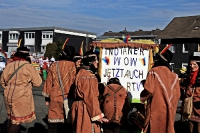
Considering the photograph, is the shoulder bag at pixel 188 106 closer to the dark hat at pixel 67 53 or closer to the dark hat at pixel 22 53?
the dark hat at pixel 67 53

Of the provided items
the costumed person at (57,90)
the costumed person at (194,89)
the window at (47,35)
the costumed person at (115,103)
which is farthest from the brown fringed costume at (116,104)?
the window at (47,35)

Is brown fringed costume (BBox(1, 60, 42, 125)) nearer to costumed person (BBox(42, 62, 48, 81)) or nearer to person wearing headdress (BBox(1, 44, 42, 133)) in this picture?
person wearing headdress (BBox(1, 44, 42, 133))

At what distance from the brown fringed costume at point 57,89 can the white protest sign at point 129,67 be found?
0.85 meters

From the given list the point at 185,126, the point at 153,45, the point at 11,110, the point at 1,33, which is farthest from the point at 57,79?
the point at 1,33

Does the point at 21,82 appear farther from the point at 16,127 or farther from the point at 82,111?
the point at 82,111

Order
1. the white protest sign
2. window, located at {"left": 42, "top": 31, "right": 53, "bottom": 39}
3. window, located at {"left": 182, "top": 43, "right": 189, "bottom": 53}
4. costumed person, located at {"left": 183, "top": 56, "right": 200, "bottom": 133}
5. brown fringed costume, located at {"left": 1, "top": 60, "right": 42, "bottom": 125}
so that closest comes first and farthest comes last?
brown fringed costume, located at {"left": 1, "top": 60, "right": 42, "bottom": 125} < costumed person, located at {"left": 183, "top": 56, "right": 200, "bottom": 133} < the white protest sign < window, located at {"left": 182, "top": 43, "right": 189, "bottom": 53} < window, located at {"left": 42, "top": 31, "right": 53, "bottom": 39}

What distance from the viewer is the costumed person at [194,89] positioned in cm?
636

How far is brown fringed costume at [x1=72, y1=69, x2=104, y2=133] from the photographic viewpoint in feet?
16.5

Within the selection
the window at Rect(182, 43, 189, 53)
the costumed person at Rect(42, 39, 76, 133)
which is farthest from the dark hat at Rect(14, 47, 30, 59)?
the window at Rect(182, 43, 189, 53)

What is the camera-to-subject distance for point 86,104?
506 cm

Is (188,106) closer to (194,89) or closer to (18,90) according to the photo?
(194,89)

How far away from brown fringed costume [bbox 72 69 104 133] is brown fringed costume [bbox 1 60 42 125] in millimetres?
1196

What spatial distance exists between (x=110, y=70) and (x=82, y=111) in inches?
74.9

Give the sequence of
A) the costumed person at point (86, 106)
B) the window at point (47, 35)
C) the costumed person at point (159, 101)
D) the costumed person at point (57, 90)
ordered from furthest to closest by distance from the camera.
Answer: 1. the window at point (47, 35)
2. the costumed person at point (57, 90)
3. the costumed person at point (86, 106)
4. the costumed person at point (159, 101)
